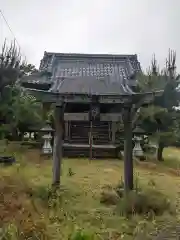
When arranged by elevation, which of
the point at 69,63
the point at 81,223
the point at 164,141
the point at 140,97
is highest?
the point at 69,63

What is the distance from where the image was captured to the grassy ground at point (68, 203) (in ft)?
18.7

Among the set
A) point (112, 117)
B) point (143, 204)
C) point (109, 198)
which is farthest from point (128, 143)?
point (143, 204)

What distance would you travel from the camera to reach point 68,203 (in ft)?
25.2

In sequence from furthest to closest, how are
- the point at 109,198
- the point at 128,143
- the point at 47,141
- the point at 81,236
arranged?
the point at 47,141 < the point at 128,143 < the point at 109,198 < the point at 81,236

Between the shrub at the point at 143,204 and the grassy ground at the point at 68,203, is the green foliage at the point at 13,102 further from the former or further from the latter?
the shrub at the point at 143,204

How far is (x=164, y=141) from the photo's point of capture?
14.8 meters

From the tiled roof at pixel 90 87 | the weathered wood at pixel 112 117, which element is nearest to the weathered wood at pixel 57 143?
the tiled roof at pixel 90 87

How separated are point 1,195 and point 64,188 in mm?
2012

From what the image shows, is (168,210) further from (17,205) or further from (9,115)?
(9,115)

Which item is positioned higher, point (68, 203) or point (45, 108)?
point (45, 108)

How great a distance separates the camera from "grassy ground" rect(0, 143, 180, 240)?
5.71 meters

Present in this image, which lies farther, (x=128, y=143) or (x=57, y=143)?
(x=57, y=143)

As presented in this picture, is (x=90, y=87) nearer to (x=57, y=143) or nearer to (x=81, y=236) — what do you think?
(x=57, y=143)

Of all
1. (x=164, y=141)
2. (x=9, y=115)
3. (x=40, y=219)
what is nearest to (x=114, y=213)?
(x=40, y=219)
